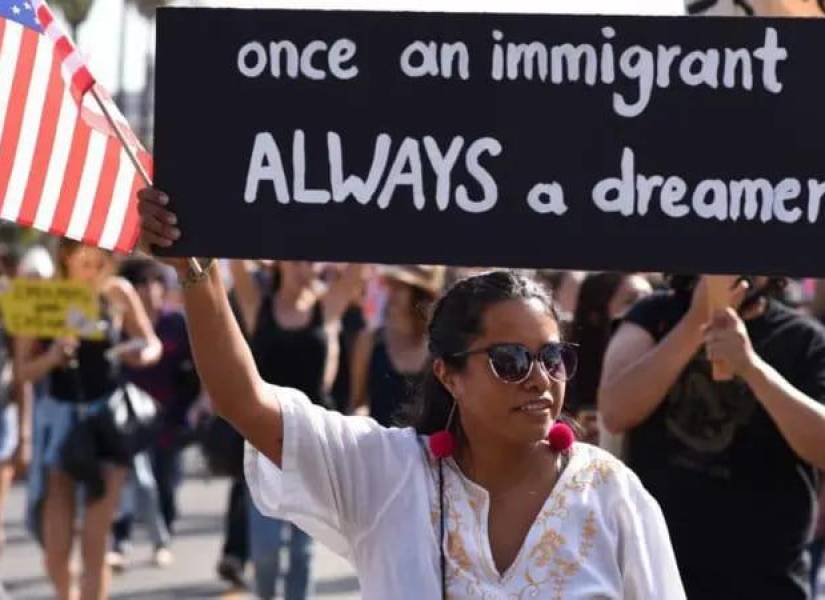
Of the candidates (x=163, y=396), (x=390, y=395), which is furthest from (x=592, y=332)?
(x=163, y=396)

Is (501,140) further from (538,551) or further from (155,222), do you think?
(538,551)

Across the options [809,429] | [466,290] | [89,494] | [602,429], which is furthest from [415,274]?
[466,290]

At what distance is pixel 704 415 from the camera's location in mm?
5809

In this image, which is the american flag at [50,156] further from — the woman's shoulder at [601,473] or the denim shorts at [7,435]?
the denim shorts at [7,435]

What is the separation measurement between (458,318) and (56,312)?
256 inches

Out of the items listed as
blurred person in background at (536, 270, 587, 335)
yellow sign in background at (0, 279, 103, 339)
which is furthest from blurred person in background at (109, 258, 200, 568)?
blurred person in background at (536, 270, 587, 335)

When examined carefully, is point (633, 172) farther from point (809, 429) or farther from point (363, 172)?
point (809, 429)

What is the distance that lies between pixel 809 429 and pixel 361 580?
4.84ft

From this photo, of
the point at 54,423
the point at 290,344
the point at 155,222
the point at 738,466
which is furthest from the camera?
the point at 54,423

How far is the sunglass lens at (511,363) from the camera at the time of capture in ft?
13.9

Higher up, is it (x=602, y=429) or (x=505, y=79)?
(x=505, y=79)

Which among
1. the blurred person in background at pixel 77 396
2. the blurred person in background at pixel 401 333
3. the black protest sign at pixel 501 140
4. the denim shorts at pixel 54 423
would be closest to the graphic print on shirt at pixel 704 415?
the black protest sign at pixel 501 140

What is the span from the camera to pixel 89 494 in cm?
1025

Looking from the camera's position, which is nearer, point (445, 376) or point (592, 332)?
point (445, 376)
